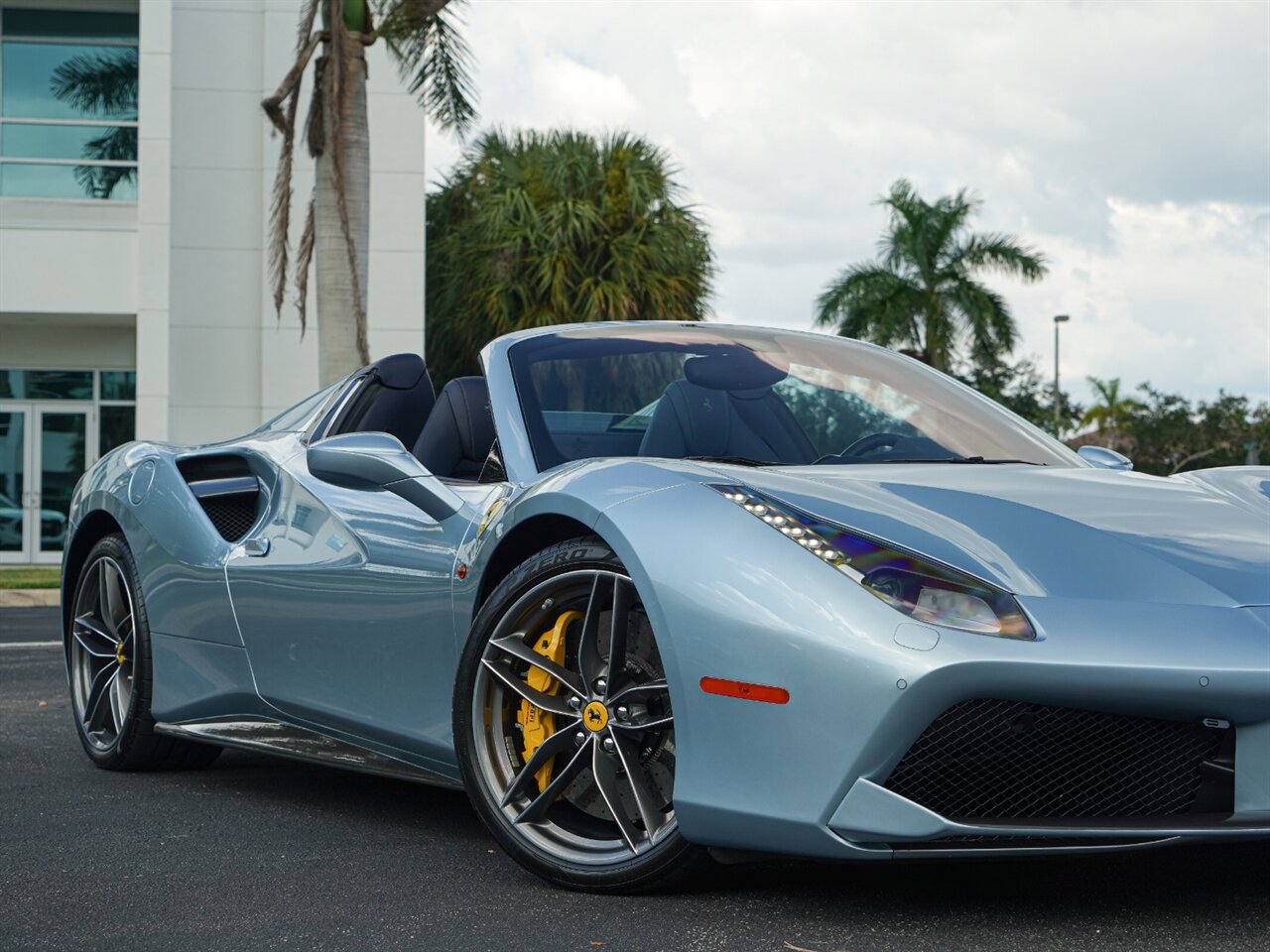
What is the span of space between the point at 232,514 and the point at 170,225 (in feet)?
58.5

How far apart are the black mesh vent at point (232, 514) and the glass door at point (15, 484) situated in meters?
19.0

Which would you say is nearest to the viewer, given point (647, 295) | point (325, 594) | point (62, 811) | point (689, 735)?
point (689, 735)

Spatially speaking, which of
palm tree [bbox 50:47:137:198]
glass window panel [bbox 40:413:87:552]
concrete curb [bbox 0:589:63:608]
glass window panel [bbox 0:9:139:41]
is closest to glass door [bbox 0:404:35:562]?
glass window panel [bbox 40:413:87:552]

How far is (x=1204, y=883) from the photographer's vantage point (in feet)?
10.5

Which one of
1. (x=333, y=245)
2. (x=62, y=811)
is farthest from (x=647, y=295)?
(x=62, y=811)

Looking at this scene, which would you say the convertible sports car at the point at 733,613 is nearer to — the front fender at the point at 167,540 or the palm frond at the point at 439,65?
the front fender at the point at 167,540

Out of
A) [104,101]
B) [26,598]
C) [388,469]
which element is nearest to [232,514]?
[388,469]

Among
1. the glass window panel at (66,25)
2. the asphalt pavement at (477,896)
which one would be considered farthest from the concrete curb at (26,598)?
the asphalt pavement at (477,896)

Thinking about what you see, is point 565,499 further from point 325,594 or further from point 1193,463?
point 1193,463

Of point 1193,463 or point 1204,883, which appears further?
point 1193,463

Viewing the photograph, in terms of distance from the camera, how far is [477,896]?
3.19 m

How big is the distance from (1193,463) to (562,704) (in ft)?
154

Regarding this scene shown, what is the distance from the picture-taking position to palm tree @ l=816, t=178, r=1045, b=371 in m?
33.2

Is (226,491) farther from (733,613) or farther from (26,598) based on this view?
(26,598)
